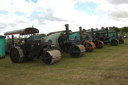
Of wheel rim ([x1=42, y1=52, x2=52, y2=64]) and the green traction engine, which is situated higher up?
the green traction engine

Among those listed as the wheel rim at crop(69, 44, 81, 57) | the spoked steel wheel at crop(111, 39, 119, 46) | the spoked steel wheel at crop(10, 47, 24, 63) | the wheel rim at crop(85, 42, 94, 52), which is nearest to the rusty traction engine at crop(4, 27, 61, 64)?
the spoked steel wheel at crop(10, 47, 24, 63)

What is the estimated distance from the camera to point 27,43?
8070mm

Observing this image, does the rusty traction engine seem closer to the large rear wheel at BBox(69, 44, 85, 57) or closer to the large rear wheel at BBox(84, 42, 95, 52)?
the large rear wheel at BBox(69, 44, 85, 57)

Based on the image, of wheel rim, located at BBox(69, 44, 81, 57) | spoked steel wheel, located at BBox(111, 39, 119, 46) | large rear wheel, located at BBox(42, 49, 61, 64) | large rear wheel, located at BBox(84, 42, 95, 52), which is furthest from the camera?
spoked steel wheel, located at BBox(111, 39, 119, 46)

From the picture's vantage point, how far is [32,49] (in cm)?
782

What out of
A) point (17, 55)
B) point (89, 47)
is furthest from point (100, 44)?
point (17, 55)

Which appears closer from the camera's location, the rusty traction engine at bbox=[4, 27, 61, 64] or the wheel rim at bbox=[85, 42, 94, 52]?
the rusty traction engine at bbox=[4, 27, 61, 64]

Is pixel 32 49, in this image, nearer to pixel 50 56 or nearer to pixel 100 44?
pixel 50 56

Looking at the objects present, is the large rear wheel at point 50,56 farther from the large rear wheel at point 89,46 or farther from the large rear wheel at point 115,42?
the large rear wheel at point 115,42

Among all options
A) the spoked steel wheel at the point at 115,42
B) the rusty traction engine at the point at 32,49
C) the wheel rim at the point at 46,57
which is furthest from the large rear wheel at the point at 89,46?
the spoked steel wheel at the point at 115,42

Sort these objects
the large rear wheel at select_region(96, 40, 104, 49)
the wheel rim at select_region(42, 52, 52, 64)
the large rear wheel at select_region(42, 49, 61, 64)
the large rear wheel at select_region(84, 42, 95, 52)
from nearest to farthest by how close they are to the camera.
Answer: the large rear wheel at select_region(42, 49, 61, 64)
the wheel rim at select_region(42, 52, 52, 64)
the large rear wheel at select_region(84, 42, 95, 52)
the large rear wheel at select_region(96, 40, 104, 49)

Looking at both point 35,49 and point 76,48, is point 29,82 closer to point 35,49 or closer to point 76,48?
point 35,49

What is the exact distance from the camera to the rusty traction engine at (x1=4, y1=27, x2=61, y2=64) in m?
7.24

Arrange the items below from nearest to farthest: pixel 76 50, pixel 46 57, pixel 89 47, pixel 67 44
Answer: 1. pixel 46 57
2. pixel 76 50
3. pixel 67 44
4. pixel 89 47
